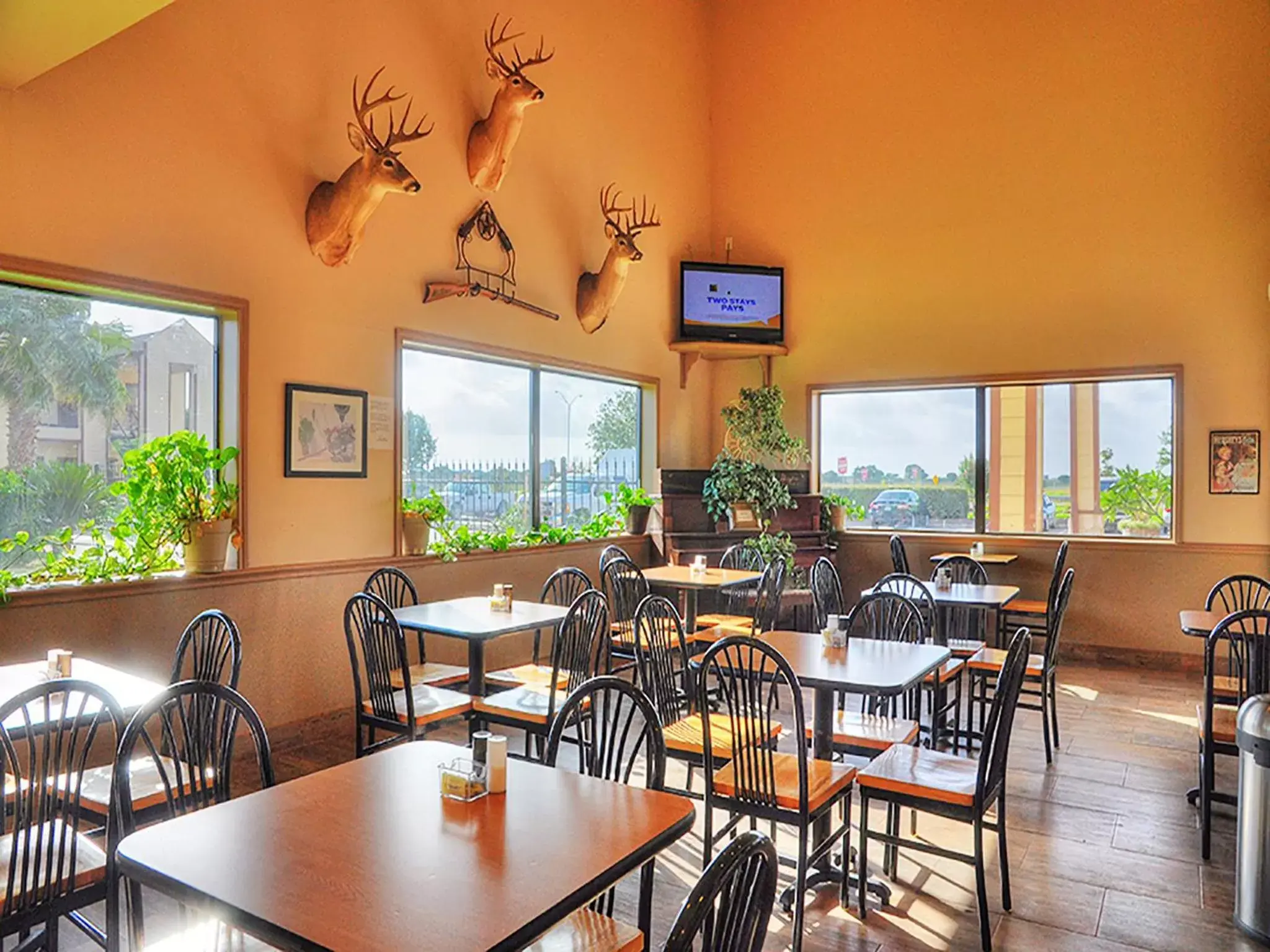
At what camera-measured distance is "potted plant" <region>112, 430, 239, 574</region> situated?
164 inches

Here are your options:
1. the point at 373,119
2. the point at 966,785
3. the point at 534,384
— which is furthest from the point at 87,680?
the point at 534,384

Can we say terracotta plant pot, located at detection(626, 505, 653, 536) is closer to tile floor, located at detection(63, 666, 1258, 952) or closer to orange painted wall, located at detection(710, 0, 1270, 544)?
orange painted wall, located at detection(710, 0, 1270, 544)

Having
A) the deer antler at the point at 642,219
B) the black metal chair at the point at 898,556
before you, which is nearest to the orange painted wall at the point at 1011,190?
the deer antler at the point at 642,219

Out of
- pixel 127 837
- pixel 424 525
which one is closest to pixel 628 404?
pixel 424 525

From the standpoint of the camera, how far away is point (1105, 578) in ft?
23.7

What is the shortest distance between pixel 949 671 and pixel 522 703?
2194mm

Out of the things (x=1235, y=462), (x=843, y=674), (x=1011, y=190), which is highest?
(x=1011, y=190)

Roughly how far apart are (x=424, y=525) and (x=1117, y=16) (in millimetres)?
6860

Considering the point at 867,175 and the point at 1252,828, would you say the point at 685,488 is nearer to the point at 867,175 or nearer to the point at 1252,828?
the point at 867,175

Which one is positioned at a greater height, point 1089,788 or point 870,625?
point 870,625

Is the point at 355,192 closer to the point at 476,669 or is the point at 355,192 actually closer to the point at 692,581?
the point at 476,669

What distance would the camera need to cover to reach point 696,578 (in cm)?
587

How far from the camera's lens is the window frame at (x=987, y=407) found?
7.01 metres

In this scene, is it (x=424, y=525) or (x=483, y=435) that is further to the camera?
(x=483, y=435)
